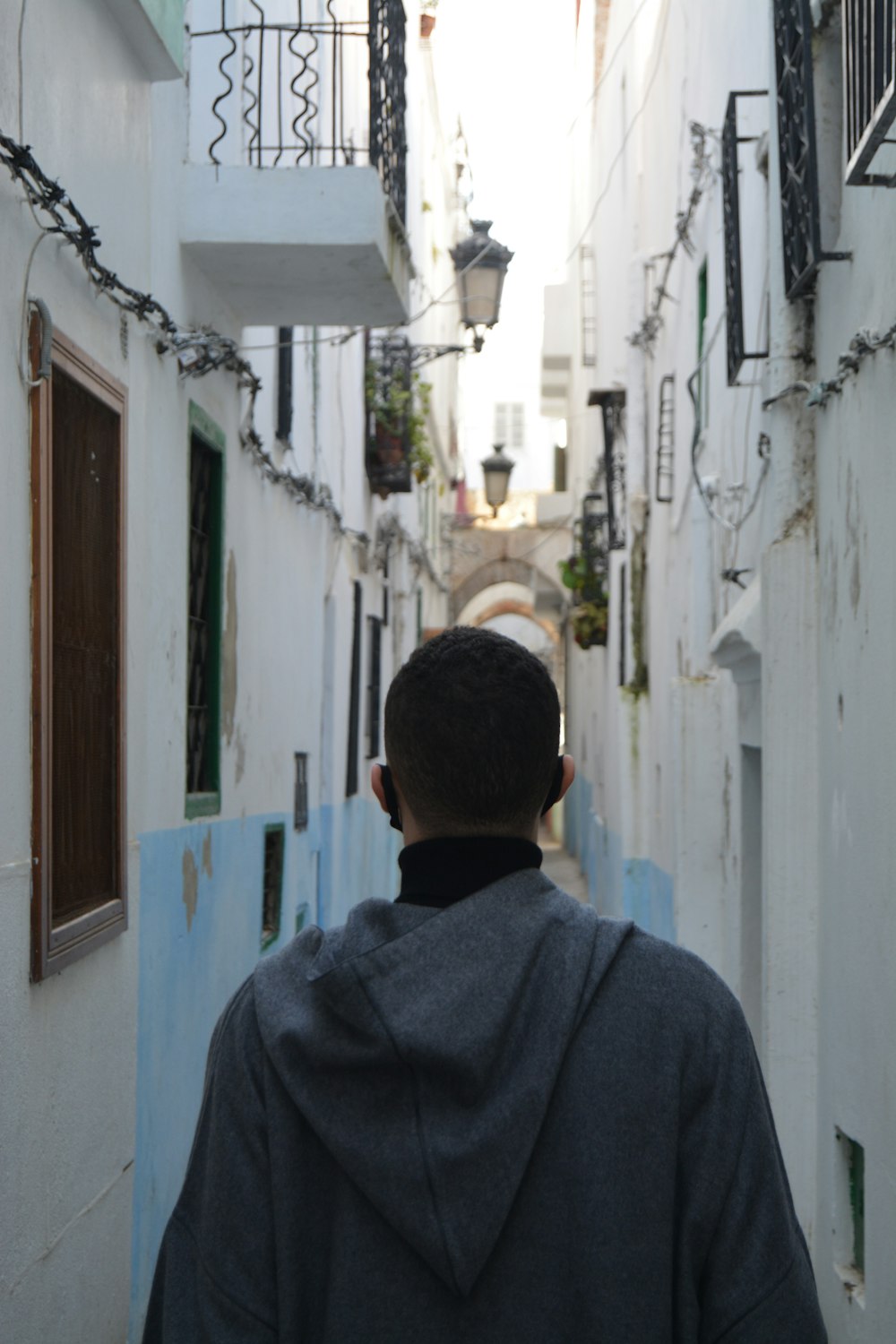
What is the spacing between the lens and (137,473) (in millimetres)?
5480

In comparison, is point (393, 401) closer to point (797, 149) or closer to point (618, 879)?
point (618, 879)

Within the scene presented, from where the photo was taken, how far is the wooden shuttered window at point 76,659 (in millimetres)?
4070

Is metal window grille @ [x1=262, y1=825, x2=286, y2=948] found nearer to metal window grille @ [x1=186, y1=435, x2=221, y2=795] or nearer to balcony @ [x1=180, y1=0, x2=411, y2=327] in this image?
metal window grille @ [x1=186, y1=435, x2=221, y2=795]

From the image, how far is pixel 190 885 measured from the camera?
639cm

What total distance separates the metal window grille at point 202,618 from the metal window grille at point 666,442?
5043 mm

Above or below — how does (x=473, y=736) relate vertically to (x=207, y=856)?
above

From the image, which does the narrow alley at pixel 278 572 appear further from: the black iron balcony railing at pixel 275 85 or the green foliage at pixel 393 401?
the green foliage at pixel 393 401

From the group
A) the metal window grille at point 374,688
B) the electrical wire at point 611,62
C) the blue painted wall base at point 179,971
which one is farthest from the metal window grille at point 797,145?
the metal window grille at point 374,688

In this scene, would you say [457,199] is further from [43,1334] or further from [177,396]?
[43,1334]

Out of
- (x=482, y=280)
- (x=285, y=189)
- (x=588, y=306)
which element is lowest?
(x=285, y=189)

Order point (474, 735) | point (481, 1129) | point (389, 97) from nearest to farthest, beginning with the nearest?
point (481, 1129), point (474, 735), point (389, 97)

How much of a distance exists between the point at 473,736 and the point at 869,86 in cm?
271

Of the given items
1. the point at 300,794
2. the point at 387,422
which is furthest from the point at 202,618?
the point at 387,422

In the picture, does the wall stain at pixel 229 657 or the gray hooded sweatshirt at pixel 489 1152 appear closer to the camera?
the gray hooded sweatshirt at pixel 489 1152
